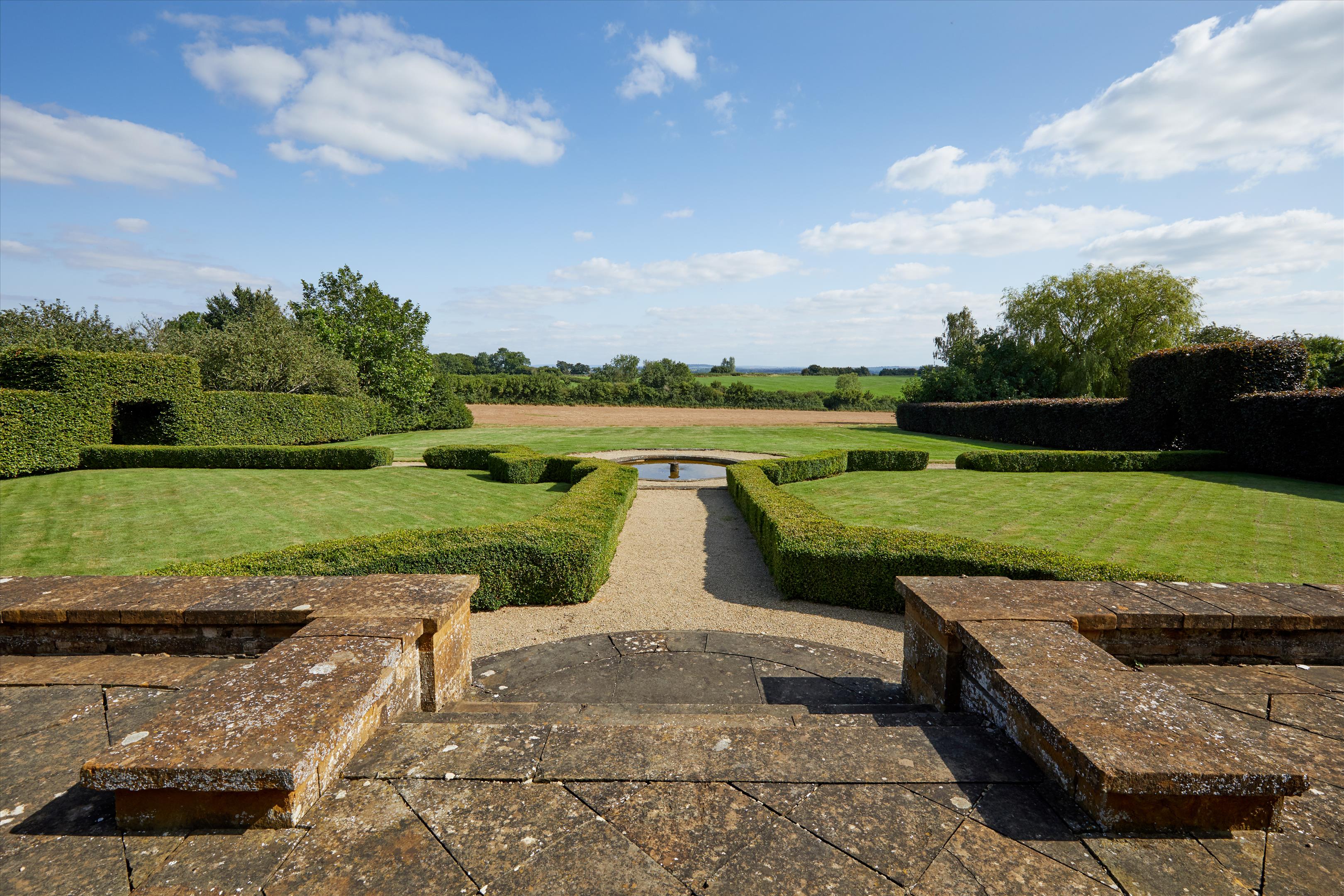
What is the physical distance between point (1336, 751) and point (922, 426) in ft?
103

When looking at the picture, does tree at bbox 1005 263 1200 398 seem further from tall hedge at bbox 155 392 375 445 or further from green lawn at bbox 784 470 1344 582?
tall hedge at bbox 155 392 375 445

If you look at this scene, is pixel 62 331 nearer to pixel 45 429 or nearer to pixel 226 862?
pixel 45 429

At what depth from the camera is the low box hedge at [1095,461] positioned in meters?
16.4

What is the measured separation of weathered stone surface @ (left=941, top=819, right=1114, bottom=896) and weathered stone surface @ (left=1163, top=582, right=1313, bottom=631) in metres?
2.62

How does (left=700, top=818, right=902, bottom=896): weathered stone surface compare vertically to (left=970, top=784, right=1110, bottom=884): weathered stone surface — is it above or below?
below

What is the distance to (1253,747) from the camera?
202 cm

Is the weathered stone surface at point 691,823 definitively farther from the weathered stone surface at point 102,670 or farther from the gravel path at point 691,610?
the gravel path at point 691,610

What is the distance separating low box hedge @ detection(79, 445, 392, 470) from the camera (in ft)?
55.7

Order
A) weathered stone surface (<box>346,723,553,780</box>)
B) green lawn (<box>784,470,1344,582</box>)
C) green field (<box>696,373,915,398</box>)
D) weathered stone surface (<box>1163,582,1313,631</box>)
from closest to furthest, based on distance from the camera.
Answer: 1. weathered stone surface (<box>346,723,553,780</box>)
2. weathered stone surface (<box>1163,582,1313,631</box>)
3. green lawn (<box>784,470,1344,582</box>)
4. green field (<box>696,373,915,398</box>)

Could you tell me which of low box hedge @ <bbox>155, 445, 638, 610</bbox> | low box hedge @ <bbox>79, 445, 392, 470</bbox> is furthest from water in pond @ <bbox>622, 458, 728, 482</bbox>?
low box hedge @ <bbox>155, 445, 638, 610</bbox>

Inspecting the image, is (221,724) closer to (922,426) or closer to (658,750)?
(658,750)

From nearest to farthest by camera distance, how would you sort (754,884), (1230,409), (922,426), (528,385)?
(754,884)
(1230,409)
(922,426)
(528,385)

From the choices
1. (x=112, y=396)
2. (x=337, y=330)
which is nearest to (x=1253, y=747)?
(x=112, y=396)

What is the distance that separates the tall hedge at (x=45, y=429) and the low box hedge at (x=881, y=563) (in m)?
18.7
